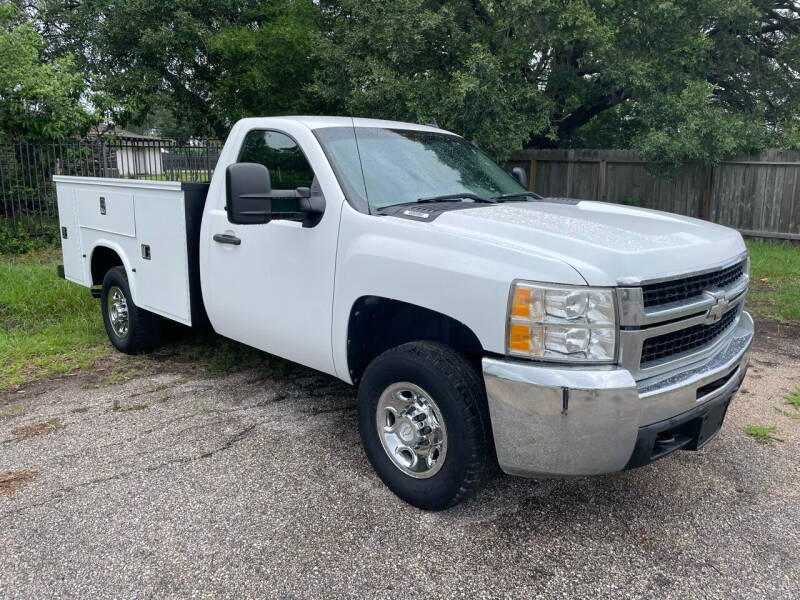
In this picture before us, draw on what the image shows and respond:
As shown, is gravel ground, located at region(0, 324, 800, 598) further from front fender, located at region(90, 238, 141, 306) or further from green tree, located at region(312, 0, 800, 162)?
green tree, located at region(312, 0, 800, 162)

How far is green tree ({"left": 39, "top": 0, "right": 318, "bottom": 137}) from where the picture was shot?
14.8 metres

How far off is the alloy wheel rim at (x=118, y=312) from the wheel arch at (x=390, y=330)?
116 inches

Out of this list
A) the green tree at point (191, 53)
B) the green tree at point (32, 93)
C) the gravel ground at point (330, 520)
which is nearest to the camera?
the gravel ground at point (330, 520)

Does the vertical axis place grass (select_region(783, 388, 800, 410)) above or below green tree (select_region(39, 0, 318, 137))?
below

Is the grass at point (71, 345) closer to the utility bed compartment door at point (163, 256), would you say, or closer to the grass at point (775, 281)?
the utility bed compartment door at point (163, 256)

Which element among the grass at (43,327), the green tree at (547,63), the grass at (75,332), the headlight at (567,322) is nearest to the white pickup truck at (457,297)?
the headlight at (567,322)

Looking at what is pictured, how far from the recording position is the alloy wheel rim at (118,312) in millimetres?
5934

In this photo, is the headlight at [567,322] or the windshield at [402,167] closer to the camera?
the headlight at [567,322]

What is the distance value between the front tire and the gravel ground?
170 millimetres

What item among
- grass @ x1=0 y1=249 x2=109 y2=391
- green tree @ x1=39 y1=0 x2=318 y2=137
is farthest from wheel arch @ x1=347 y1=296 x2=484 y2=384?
green tree @ x1=39 y1=0 x2=318 y2=137

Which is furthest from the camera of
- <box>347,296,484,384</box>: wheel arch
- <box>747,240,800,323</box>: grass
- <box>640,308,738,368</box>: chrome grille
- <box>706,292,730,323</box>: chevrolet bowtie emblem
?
<box>747,240,800,323</box>: grass

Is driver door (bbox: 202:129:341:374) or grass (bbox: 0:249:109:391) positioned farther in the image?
grass (bbox: 0:249:109:391)

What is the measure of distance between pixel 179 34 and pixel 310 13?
10.5ft

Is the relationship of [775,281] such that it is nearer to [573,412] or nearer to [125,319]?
[573,412]
